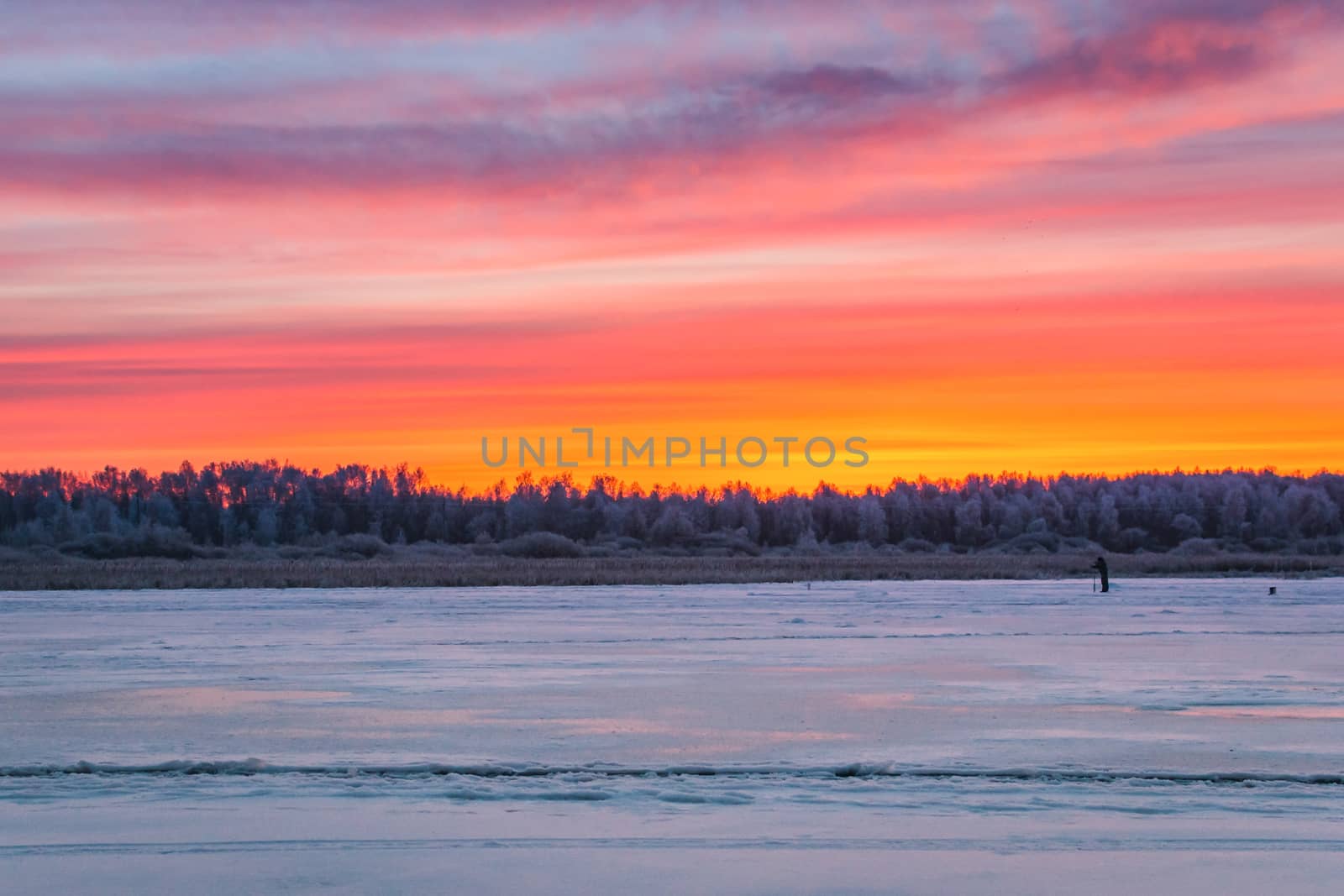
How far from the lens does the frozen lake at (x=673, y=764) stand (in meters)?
7.57

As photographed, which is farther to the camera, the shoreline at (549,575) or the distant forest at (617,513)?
the distant forest at (617,513)

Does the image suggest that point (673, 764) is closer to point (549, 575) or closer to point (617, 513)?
point (549, 575)

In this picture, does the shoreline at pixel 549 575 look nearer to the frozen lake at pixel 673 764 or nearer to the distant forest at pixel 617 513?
the frozen lake at pixel 673 764

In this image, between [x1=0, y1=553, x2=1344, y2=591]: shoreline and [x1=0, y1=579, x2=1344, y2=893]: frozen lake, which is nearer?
[x1=0, y1=579, x2=1344, y2=893]: frozen lake

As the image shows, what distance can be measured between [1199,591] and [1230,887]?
35.1 m

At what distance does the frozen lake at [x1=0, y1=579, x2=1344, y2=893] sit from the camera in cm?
757

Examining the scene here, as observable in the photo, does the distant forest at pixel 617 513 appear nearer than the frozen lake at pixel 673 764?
No

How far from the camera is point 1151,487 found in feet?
579

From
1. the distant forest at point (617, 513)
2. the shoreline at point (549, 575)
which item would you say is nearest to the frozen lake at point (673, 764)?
the shoreline at point (549, 575)

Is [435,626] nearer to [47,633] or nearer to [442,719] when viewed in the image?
[47,633]

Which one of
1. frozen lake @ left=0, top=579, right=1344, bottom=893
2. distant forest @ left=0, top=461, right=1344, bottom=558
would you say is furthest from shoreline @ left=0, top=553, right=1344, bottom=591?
distant forest @ left=0, top=461, right=1344, bottom=558

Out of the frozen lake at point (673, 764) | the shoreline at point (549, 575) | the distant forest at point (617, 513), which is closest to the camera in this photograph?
the frozen lake at point (673, 764)

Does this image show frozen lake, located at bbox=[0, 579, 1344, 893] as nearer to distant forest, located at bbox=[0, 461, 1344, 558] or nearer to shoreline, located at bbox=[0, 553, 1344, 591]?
shoreline, located at bbox=[0, 553, 1344, 591]

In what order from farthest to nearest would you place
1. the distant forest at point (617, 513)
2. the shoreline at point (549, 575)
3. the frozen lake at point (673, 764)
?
the distant forest at point (617, 513) → the shoreline at point (549, 575) → the frozen lake at point (673, 764)
